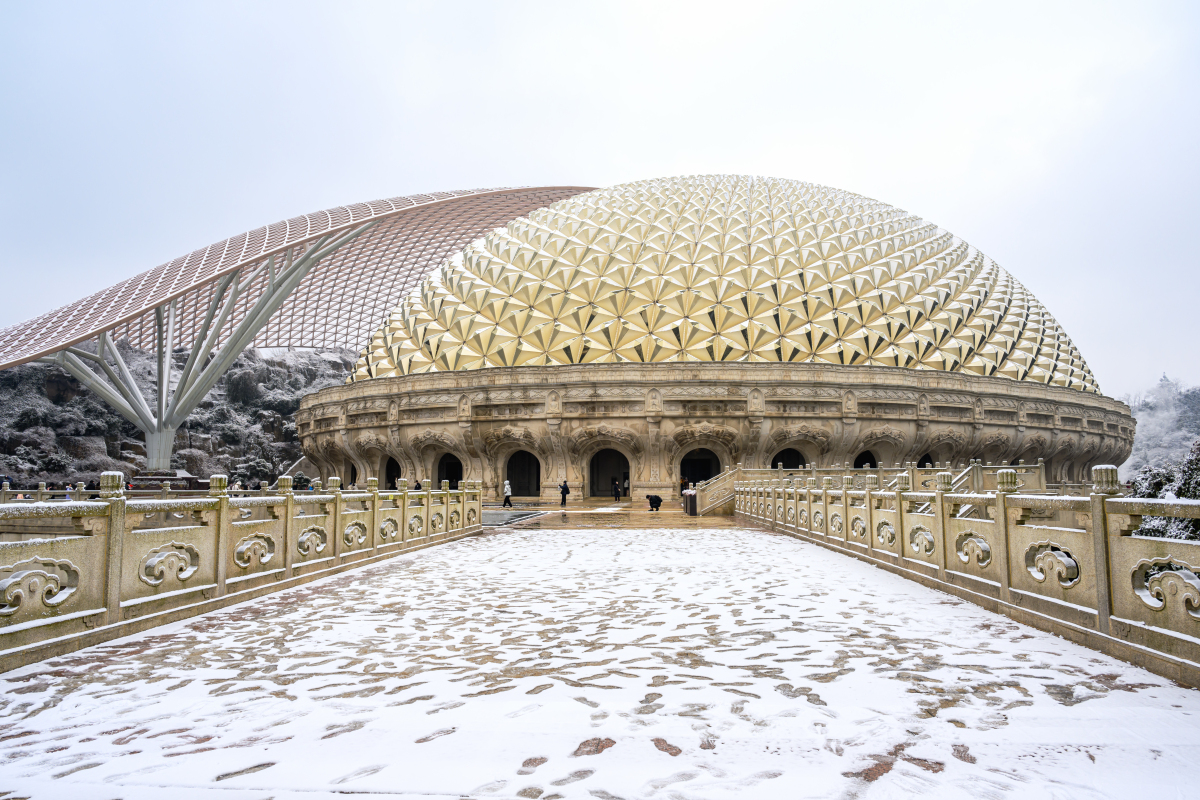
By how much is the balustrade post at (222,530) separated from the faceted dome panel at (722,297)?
73.1ft

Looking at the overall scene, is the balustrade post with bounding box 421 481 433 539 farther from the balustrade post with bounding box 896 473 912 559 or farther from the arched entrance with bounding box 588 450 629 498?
the arched entrance with bounding box 588 450 629 498

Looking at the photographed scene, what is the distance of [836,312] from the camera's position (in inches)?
1182

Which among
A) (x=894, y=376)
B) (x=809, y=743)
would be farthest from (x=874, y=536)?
(x=894, y=376)

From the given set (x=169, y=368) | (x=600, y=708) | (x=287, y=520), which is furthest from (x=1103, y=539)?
(x=169, y=368)

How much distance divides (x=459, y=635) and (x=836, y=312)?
1088 inches

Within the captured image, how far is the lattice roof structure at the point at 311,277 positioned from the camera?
88.4 feet

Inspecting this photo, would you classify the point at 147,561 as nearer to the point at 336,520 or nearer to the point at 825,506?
the point at 336,520

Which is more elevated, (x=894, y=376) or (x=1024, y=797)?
(x=894, y=376)

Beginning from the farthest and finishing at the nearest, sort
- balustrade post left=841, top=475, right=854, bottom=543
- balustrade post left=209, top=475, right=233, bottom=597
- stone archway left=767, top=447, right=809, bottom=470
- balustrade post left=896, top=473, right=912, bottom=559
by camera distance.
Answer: stone archway left=767, top=447, right=809, bottom=470
balustrade post left=841, top=475, right=854, bottom=543
balustrade post left=896, top=473, right=912, bottom=559
balustrade post left=209, top=475, right=233, bottom=597

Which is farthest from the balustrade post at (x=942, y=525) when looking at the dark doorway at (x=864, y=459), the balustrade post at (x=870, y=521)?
the dark doorway at (x=864, y=459)

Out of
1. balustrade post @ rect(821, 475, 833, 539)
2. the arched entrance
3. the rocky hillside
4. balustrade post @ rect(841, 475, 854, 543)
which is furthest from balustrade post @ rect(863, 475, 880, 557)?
Result: the rocky hillside

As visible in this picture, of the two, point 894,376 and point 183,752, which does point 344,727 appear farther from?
point 894,376

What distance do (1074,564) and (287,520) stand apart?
7956 millimetres

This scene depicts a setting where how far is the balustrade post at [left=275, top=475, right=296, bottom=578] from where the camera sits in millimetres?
8138
